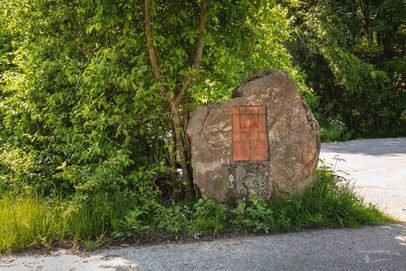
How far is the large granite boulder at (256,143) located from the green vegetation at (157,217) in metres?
0.21

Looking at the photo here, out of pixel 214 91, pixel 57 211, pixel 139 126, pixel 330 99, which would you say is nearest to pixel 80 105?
pixel 139 126

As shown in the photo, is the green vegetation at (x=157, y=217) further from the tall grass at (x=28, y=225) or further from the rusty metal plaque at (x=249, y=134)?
the rusty metal plaque at (x=249, y=134)

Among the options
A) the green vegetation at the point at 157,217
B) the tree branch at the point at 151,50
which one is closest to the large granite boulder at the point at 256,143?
the green vegetation at the point at 157,217

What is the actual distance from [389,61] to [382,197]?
11.9m

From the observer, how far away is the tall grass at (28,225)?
3.75m

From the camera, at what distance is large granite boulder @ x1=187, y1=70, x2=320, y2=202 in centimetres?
464

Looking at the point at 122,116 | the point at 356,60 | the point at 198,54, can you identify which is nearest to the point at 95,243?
the point at 122,116

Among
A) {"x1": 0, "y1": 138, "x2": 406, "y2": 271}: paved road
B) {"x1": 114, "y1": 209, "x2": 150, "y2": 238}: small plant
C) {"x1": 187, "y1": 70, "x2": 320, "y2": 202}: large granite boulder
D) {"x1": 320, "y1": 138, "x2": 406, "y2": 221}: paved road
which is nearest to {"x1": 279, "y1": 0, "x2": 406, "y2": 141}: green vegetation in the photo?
{"x1": 320, "y1": 138, "x2": 406, "y2": 221}: paved road

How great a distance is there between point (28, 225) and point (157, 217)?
1422 millimetres

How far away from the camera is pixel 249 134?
4727 mm

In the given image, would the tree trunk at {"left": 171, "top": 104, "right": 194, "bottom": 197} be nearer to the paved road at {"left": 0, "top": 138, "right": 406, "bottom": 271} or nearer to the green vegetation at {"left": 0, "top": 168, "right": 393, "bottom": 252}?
the green vegetation at {"left": 0, "top": 168, "right": 393, "bottom": 252}

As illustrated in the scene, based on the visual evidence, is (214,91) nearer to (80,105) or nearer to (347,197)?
(80,105)

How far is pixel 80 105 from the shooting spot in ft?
16.2

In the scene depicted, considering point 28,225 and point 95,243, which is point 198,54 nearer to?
point 95,243
